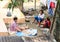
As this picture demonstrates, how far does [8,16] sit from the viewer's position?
26.1 ft

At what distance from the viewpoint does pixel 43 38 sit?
283 cm

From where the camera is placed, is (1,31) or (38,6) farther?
(38,6)

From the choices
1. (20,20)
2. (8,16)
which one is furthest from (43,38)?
(8,16)

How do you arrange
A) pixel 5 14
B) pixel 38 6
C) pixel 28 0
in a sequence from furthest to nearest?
pixel 28 0
pixel 38 6
pixel 5 14

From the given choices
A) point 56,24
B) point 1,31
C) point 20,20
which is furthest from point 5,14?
point 56,24

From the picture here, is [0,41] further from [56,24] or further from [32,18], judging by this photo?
[32,18]

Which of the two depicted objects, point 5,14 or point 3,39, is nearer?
Answer: point 3,39

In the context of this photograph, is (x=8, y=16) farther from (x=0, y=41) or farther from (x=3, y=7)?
(x=0, y=41)

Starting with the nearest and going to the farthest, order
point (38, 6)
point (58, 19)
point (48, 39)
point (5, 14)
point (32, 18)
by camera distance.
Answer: point (48, 39), point (58, 19), point (5, 14), point (32, 18), point (38, 6)

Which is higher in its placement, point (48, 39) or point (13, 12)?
point (48, 39)

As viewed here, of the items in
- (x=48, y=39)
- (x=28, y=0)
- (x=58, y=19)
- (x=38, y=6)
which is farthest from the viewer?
(x=28, y=0)

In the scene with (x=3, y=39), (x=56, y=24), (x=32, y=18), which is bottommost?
(x=32, y=18)

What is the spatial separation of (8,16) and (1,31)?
244cm

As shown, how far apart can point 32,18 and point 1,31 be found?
160 inches
